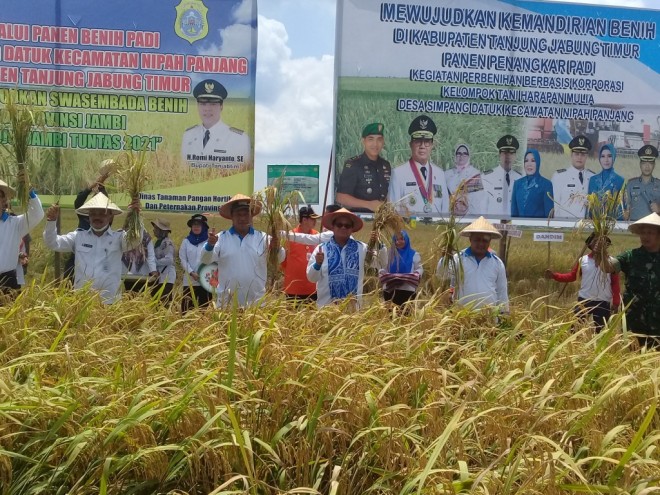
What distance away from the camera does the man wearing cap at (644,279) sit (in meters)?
6.27

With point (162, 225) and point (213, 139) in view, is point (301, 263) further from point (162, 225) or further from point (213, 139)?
point (213, 139)

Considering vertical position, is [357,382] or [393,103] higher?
[393,103]

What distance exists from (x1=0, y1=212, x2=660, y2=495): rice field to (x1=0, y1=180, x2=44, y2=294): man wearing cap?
205cm

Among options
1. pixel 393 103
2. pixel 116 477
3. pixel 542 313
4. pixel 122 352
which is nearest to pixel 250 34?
pixel 393 103

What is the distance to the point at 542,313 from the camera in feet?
18.6

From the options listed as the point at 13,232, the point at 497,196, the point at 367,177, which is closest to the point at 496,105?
the point at 497,196

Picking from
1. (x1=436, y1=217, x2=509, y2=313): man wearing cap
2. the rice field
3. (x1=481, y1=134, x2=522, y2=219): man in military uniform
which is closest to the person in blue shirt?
(x1=481, y1=134, x2=522, y2=219): man in military uniform

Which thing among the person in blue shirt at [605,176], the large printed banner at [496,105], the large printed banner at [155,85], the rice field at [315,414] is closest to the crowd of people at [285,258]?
the rice field at [315,414]

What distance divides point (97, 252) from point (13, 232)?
2.13 feet

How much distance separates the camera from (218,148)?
35.1 ft

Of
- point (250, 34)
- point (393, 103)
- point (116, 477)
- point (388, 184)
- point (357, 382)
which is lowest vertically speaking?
point (116, 477)

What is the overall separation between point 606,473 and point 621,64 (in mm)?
9520

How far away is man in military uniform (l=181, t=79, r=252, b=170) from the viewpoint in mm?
10703

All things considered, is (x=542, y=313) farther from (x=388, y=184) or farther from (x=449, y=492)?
(x=388, y=184)
